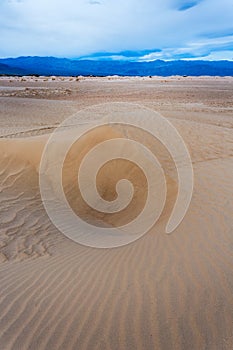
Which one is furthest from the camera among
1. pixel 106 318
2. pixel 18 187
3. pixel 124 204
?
pixel 18 187

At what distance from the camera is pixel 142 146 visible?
8562mm

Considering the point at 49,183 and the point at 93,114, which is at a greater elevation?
the point at 93,114

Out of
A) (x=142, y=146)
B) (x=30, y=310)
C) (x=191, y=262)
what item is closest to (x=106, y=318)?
(x=30, y=310)

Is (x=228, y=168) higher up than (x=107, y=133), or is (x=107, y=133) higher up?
(x=107, y=133)

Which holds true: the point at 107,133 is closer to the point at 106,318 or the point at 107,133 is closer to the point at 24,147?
the point at 24,147

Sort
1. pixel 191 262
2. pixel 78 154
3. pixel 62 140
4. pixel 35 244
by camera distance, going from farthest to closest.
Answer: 1. pixel 62 140
2. pixel 78 154
3. pixel 35 244
4. pixel 191 262

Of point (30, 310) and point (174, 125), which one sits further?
point (174, 125)

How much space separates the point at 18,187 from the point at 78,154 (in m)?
1.61

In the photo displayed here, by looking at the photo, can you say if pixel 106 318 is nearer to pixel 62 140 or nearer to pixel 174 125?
pixel 62 140

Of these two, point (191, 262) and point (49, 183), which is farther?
point (49, 183)

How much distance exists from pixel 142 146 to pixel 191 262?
519 cm

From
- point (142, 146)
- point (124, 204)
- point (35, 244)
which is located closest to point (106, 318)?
point (35, 244)

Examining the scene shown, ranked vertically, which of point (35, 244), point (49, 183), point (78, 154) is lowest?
point (35, 244)

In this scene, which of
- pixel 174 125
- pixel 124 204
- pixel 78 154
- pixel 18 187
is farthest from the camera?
pixel 174 125
